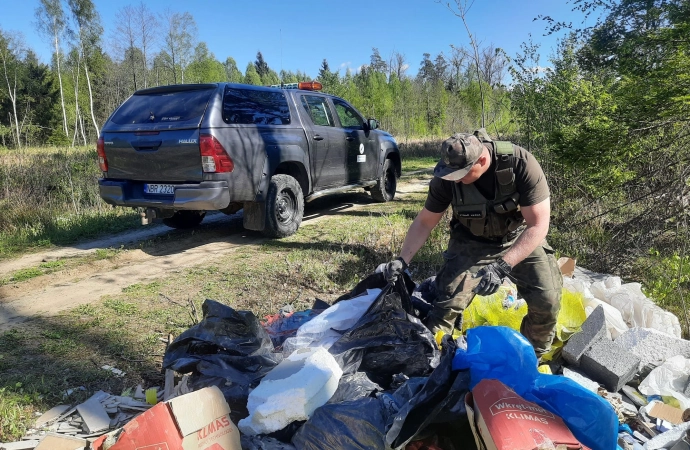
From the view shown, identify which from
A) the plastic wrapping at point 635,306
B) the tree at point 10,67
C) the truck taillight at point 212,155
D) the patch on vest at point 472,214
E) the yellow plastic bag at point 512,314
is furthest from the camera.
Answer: the tree at point 10,67

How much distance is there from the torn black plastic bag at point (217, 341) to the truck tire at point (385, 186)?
575cm

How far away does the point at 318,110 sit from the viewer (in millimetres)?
6820

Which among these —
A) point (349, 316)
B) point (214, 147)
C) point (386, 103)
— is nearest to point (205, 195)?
point (214, 147)

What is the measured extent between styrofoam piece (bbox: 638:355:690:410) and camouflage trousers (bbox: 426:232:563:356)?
587 millimetres

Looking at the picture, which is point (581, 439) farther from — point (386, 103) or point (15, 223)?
point (386, 103)

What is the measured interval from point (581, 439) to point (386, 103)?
97.5ft

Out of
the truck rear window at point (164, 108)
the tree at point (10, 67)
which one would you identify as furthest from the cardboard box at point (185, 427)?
the tree at point (10, 67)

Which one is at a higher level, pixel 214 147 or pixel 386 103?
pixel 386 103

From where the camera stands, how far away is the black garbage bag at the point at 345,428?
1.92m

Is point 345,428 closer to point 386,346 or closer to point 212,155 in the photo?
point 386,346

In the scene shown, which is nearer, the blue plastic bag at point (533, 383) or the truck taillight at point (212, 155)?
the blue plastic bag at point (533, 383)

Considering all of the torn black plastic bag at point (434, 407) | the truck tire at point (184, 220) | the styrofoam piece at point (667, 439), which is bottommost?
the styrofoam piece at point (667, 439)

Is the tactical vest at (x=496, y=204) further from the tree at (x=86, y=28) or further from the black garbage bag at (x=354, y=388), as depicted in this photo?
the tree at (x=86, y=28)

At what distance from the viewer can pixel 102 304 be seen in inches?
159
